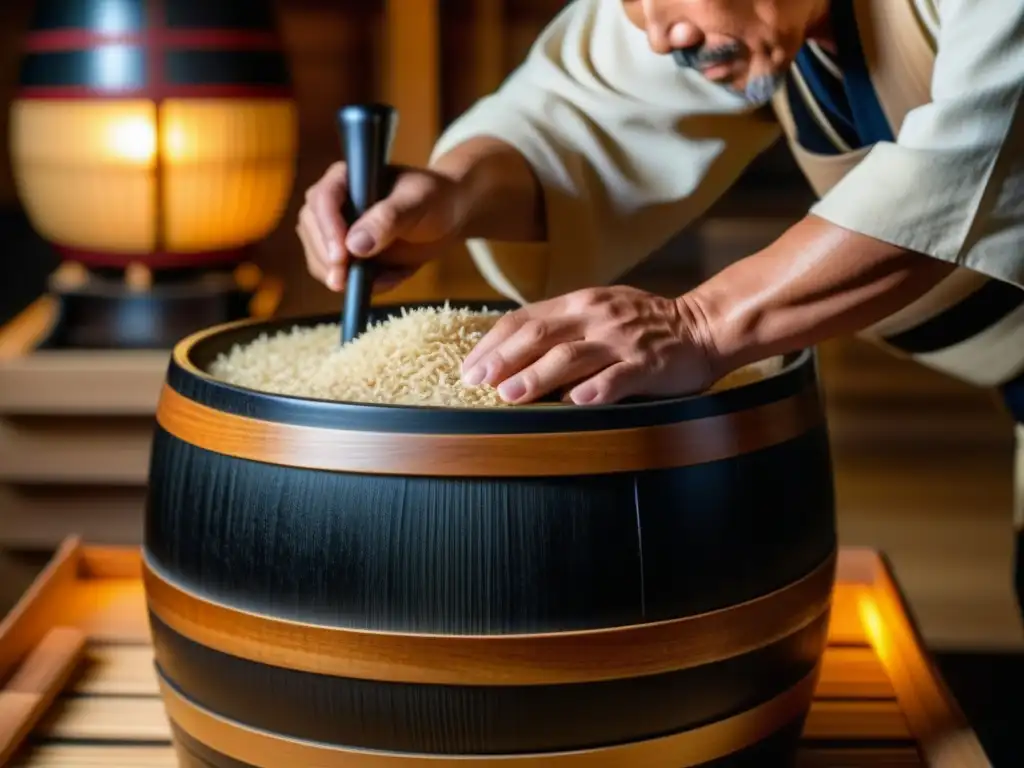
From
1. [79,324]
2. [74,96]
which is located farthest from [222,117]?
[79,324]

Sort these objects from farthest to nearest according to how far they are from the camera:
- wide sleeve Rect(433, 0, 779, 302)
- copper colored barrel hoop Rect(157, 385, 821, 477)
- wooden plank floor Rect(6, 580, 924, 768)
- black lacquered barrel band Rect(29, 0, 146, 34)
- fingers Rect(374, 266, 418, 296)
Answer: black lacquered barrel band Rect(29, 0, 146, 34) < wide sleeve Rect(433, 0, 779, 302) < fingers Rect(374, 266, 418, 296) < wooden plank floor Rect(6, 580, 924, 768) < copper colored barrel hoop Rect(157, 385, 821, 477)

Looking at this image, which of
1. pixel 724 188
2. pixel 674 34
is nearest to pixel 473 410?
pixel 674 34

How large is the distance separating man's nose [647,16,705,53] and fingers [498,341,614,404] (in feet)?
0.91

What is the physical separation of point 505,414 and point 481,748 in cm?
17

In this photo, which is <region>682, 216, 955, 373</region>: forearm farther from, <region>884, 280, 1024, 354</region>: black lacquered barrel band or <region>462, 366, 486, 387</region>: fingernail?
<region>884, 280, 1024, 354</region>: black lacquered barrel band

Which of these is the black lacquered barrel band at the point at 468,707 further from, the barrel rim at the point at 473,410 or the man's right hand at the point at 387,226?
the man's right hand at the point at 387,226

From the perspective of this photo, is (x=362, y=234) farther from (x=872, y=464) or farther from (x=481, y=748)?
(x=872, y=464)

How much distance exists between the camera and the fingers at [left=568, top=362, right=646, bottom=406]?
624 millimetres

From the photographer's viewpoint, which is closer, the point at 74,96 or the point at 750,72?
the point at 750,72

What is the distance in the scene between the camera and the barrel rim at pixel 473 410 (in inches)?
23.0

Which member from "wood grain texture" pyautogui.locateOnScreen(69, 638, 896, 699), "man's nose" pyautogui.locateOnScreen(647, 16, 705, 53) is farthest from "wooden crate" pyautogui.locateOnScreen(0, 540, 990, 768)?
"man's nose" pyautogui.locateOnScreen(647, 16, 705, 53)

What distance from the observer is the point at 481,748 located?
1.98 ft

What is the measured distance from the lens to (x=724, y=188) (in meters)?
1.13

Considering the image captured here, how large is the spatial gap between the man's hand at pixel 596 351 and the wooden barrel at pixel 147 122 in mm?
869
